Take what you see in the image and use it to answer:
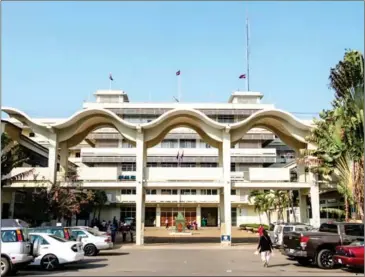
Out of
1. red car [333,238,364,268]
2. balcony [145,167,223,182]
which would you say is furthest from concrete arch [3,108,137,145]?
red car [333,238,364,268]

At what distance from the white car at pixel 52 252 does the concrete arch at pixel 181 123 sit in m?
16.1

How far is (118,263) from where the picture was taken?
68.0ft

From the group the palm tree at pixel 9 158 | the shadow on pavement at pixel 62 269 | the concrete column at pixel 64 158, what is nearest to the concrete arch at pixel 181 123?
the concrete column at pixel 64 158

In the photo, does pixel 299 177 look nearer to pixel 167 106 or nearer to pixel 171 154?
pixel 171 154

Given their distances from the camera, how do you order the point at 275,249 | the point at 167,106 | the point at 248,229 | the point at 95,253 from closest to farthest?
the point at 95,253, the point at 275,249, the point at 248,229, the point at 167,106

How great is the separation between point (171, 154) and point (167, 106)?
9732mm

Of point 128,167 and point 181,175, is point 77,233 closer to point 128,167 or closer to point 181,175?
point 181,175

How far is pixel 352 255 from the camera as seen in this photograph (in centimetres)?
1662

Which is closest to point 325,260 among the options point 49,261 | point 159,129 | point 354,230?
point 354,230

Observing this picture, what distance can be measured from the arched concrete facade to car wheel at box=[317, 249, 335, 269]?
14.4m

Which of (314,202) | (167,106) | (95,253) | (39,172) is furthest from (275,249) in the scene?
(167,106)

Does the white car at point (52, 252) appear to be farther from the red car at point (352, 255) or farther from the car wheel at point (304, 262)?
the red car at point (352, 255)

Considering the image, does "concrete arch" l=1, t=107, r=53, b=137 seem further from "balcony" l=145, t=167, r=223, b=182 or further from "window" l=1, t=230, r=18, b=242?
"window" l=1, t=230, r=18, b=242

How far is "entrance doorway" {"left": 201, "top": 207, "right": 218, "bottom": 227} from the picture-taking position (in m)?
67.2
